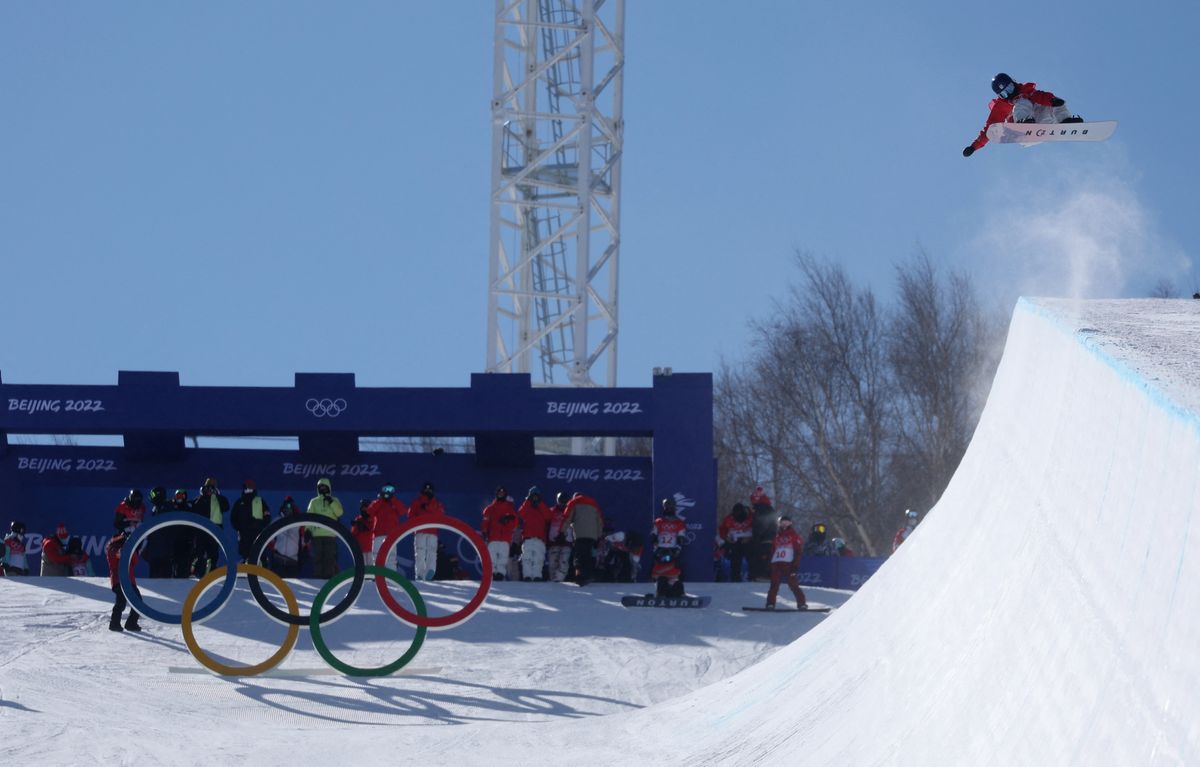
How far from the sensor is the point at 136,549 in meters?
14.1

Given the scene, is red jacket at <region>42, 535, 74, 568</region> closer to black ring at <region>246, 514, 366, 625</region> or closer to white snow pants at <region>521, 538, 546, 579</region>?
white snow pants at <region>521, 538, 546, 579</region>

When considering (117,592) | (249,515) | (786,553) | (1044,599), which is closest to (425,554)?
(249,515)

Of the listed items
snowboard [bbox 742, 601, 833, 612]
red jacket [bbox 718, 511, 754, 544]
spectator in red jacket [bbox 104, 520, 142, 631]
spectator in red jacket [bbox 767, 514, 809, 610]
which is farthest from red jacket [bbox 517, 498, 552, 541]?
spectator in red jacket [bbox 104, 520, 142, 631]

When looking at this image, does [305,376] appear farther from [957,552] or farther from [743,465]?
[743,465]

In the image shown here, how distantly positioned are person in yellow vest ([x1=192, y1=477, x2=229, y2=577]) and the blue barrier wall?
259 centimetres

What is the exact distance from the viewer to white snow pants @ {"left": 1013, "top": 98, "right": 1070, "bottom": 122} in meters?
12.1

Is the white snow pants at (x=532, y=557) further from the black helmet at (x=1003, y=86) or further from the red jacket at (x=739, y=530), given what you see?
the black helmet at (x=1003, y=86)

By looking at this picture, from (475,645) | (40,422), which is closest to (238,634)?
(475,645)

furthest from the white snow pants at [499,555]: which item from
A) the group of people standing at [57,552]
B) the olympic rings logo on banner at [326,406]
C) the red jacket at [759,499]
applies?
the group of people standing at [57,552]

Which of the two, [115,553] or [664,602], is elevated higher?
[115,553]

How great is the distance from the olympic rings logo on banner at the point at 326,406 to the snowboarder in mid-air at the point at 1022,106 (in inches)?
469

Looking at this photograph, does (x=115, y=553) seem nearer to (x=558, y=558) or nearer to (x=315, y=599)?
(x=315, y=599)

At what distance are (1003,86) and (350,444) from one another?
13358 millimetres

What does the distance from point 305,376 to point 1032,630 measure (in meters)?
17.5
